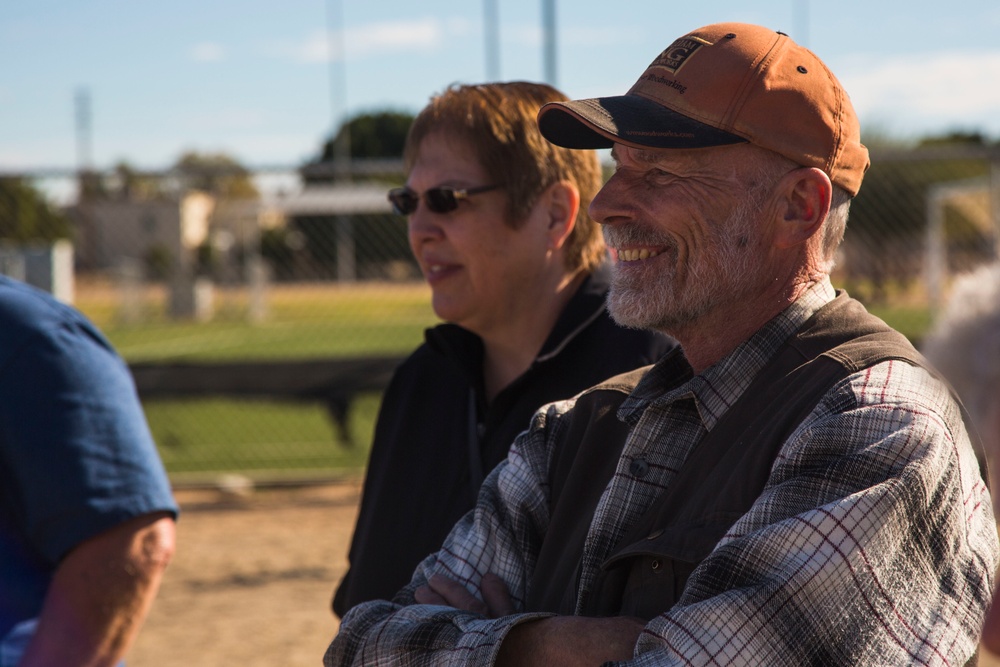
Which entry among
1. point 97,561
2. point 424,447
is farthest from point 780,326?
point 97,561

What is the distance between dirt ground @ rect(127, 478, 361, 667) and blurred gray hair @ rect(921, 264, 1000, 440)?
397 centimetres

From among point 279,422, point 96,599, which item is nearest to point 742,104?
point 96,599

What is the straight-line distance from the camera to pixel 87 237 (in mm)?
18234

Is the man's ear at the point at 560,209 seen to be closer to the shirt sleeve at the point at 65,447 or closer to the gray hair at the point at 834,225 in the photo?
the gray hair at the point at 834,225

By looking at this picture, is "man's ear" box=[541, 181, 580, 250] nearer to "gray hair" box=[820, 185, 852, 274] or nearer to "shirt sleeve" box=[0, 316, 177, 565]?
"gray hair" box=[820, 185, 852, 274]

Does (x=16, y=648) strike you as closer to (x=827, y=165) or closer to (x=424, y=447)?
(x=424, y=447)

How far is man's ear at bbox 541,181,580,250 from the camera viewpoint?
2.95 metres

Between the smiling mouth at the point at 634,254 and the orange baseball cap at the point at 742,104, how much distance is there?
7.8 inches

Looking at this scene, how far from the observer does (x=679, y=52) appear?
2.00 metres

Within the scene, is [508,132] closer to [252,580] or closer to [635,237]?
[635,237]

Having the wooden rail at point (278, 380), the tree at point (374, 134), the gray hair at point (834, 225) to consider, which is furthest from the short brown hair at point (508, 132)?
the tree at point (374, 134)

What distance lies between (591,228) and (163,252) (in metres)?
30.7

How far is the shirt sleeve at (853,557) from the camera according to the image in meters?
1.52

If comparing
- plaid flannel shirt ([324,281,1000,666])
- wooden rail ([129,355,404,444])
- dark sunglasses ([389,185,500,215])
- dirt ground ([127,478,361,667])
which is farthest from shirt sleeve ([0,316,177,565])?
wooden rail ([129,355,404,444])
